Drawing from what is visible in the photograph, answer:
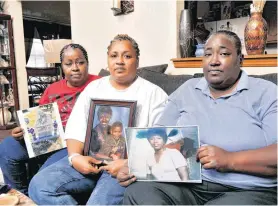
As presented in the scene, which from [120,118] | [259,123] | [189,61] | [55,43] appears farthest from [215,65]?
[55,43]

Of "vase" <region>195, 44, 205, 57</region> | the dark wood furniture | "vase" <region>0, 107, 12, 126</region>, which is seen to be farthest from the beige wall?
"vase" <region>195, 44, 205, 57</region>

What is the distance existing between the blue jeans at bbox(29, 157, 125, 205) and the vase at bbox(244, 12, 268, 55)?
3.97 ft

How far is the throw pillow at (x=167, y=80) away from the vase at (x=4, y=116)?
2.94 m

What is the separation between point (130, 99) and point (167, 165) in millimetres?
417

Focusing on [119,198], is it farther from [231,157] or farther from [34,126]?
[34,126]

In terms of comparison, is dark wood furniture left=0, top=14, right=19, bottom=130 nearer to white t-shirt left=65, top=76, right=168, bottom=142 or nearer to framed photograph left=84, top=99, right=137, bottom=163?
white t-shirt left=65, top=76, right=168, bottom=142

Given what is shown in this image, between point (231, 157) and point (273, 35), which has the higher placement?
Answer: point (273, 35)

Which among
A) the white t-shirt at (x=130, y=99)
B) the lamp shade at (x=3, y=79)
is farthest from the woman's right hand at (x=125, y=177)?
the lamp shade at (x=3, y=79)

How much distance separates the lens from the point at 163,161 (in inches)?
39.7

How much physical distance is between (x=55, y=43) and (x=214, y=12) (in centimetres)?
192

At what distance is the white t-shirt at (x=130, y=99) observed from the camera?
1281mm

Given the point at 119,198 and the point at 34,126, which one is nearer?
the point at 119,198

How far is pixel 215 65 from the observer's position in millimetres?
1101

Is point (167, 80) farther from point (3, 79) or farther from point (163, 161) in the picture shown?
point (3, 79)
